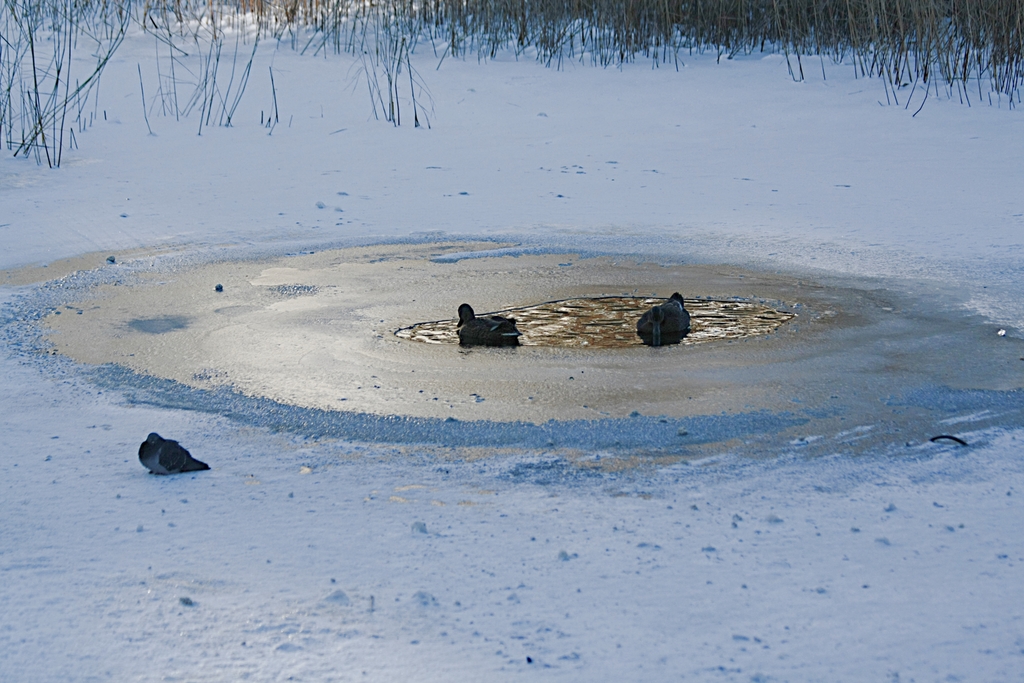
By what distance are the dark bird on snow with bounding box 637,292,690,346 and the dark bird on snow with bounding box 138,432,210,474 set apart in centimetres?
174

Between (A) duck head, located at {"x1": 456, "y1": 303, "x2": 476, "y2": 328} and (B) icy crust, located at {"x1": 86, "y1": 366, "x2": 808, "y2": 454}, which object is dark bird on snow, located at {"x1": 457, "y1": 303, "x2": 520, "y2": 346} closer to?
(A) duck head, located at {"x1": 456, "y1": 303, "x2": 476, "y2": 328}

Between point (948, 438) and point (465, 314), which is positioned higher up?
point (465, 314)

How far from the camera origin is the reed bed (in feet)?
32.8

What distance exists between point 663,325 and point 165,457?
1.88m

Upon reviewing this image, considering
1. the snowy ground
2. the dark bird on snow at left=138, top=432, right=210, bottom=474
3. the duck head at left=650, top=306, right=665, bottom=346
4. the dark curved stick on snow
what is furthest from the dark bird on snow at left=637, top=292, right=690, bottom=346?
the dark bird on snow at left=138, top=432, right=210, bottom=474

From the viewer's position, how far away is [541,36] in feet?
38.3

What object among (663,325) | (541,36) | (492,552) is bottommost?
(492,552)

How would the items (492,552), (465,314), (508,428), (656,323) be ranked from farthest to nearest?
(465,314) → (656,323) → (508,428) → (492,552)

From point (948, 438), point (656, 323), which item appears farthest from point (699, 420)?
point (656, 323)

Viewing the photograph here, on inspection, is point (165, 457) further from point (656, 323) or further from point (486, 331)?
point (656, 323)

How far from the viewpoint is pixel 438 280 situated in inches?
198

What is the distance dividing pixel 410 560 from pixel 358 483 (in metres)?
0.47

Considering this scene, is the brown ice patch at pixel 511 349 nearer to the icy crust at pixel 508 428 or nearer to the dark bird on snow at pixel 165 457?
the icy crust at pixel 508 428

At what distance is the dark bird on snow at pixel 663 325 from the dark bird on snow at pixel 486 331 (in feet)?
1.52
